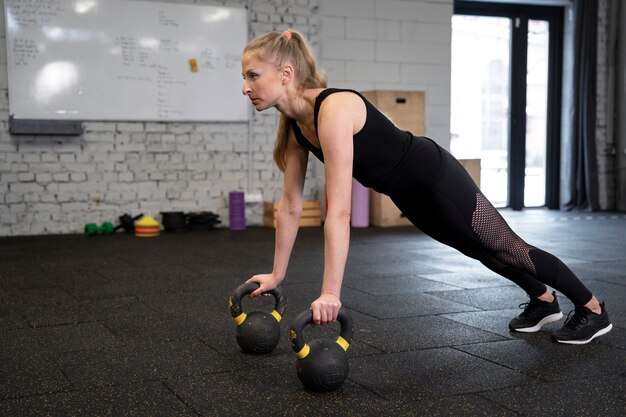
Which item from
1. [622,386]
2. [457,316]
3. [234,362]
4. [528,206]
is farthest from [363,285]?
[528,206]

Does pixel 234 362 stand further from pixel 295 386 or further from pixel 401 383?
pixel 401 383

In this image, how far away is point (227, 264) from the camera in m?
4.51

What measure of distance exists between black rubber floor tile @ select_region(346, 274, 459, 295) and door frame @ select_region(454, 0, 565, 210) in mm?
4750

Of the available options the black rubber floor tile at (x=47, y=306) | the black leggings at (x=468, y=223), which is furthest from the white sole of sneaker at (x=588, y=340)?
the black rubber floor tile at (x=47, y=306)

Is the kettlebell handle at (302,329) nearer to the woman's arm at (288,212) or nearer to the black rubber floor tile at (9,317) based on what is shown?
the woman's arm at (288,212)

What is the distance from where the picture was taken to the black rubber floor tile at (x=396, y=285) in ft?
11.8

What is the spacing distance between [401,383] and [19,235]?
185 inches

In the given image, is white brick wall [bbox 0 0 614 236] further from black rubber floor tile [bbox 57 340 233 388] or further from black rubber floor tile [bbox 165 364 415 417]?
black rubber floor tile [bbox 165 364 415 417]

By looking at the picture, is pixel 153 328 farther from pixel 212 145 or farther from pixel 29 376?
pixel 212 145

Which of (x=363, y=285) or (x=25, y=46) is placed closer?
(x=363, y=285)

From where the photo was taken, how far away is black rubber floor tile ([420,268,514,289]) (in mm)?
3748

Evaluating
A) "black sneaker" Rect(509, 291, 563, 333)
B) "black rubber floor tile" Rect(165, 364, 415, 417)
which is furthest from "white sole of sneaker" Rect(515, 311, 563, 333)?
"black rubber floor tile" Rect(165, 364, 415, 417)

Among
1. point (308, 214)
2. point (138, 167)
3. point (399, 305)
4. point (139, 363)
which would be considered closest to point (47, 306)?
point (139, 363)

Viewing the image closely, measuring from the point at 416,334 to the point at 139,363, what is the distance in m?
0.97
